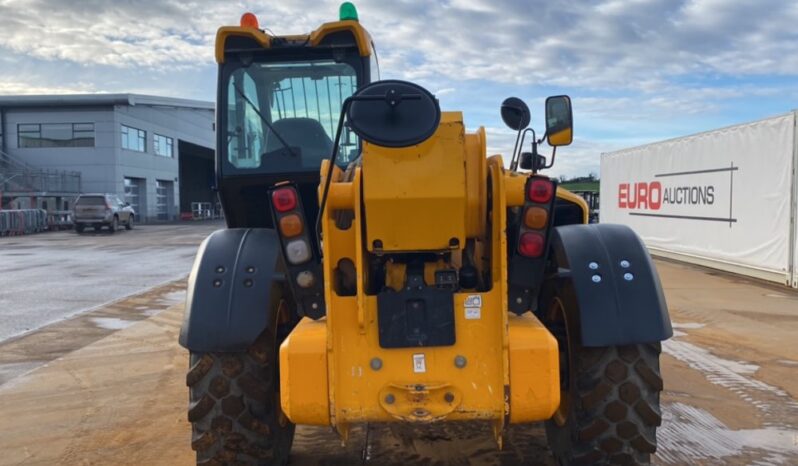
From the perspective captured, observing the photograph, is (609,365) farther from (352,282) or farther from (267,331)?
(267,331)

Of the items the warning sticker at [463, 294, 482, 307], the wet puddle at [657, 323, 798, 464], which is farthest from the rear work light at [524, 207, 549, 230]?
the wet puddle at [657, 323, 798, 464]

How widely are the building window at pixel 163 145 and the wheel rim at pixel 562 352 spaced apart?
43655mm

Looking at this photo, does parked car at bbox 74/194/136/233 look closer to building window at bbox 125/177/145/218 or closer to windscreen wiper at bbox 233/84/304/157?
building window at bbox 125/177/145/218

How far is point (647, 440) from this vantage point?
324 centimetres

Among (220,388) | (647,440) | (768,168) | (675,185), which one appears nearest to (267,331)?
(220,388)

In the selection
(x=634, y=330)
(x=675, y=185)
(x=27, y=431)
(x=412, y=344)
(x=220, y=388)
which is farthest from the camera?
(x=675, y=185)

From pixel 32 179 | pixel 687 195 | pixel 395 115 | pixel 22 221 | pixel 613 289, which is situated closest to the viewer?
pixel 395 115

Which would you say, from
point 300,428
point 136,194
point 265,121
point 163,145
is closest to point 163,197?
point 163,145

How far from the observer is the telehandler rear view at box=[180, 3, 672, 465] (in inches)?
Result: 113

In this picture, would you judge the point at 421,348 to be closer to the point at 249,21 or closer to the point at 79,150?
the point at 249,21

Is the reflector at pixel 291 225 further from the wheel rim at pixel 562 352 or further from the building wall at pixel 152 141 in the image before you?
the building wall at pixel 152 141

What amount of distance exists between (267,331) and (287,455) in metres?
1.01

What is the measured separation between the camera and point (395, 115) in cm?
277

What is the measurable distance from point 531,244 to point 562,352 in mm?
701
